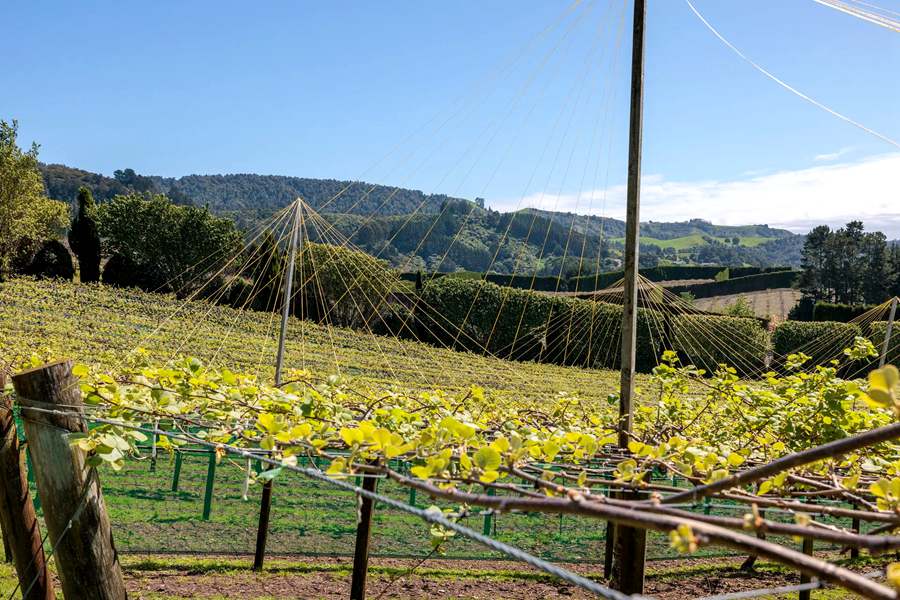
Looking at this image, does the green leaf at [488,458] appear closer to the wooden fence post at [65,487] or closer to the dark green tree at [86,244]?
the wooden fence post at [65,487]

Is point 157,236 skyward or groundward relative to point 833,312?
skyward

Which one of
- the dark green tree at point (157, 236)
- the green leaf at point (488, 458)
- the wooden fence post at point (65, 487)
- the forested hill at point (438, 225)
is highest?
the forested hill at point (438, 225)

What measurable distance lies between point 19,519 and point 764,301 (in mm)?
64536

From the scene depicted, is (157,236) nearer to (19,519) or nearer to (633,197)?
(633,197)

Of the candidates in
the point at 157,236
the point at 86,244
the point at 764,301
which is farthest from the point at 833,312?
the point at 86,244

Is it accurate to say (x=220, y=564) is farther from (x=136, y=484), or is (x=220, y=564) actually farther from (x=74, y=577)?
(x=74, y=577)

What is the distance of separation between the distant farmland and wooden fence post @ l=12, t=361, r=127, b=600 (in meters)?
57.5

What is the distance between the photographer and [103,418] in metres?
2.41

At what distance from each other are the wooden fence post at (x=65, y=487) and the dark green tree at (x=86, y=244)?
107ft

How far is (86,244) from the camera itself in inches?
1249

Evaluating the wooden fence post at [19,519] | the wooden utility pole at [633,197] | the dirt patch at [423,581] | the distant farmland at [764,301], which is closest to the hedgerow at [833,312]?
the distant farmland at [764,301]

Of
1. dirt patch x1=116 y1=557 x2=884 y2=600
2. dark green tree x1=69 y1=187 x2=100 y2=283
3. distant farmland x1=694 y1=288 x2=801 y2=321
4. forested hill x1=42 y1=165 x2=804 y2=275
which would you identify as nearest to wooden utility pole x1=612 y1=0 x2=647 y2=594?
dirt patch x1=116 y1=557 x2=884 y2=600

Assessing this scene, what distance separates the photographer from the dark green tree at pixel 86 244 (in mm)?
31547

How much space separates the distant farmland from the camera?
187ft
